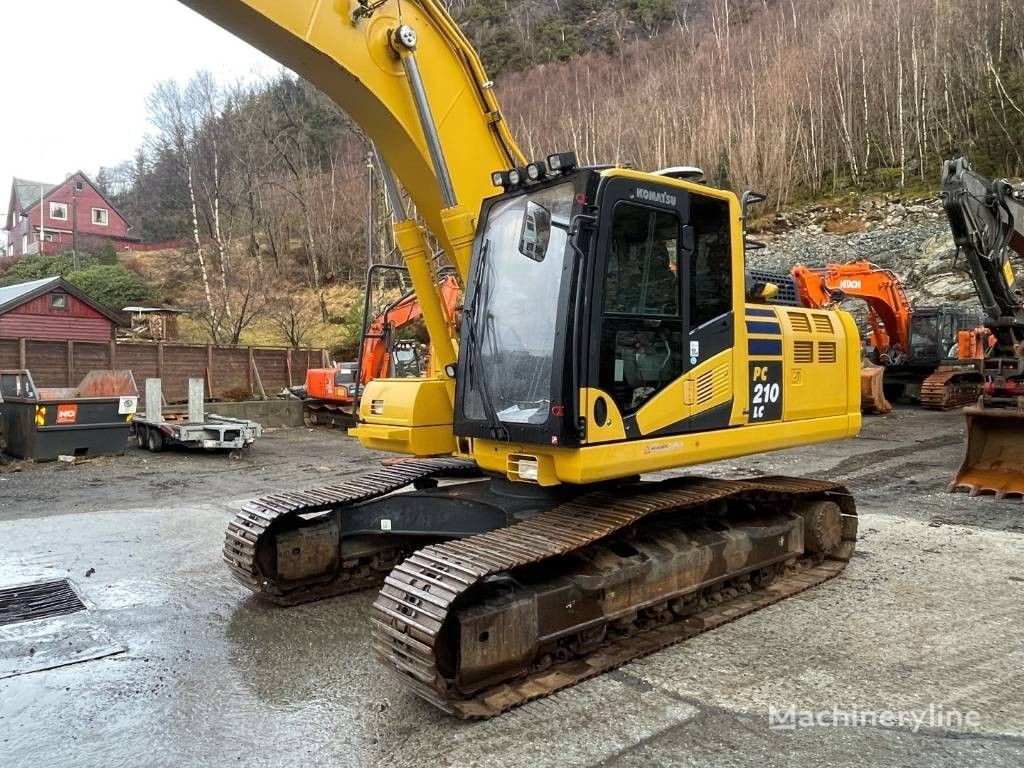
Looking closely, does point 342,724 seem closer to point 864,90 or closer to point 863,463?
point 863,463

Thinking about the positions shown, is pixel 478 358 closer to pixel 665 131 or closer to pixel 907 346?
pixel 907 346

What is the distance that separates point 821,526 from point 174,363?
15.4 m

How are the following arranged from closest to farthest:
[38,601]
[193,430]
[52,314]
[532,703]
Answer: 1. [532,703]
2. [38,601]
3. [193,430]
4. [52,314]

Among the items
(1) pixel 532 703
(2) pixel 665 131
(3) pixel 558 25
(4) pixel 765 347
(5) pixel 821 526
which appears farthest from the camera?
(3) pixel 558 25

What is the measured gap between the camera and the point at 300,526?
513 cm

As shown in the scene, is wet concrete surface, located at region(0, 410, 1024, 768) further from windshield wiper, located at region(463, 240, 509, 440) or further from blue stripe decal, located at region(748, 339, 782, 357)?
blue stripe decal, located at region(748, 339, 782, 357)

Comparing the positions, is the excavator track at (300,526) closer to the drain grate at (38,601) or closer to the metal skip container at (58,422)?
the drain grate at (38,601)

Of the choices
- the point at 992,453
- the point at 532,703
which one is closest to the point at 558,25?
the point at 992,453

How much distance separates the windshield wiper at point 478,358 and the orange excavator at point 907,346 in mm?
12345

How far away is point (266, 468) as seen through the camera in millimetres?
11852

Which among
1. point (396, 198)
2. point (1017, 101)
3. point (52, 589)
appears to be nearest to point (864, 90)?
point (1017, 101)

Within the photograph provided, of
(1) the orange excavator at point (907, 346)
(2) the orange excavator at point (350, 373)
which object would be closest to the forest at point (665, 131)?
(2) the orange excavator at point (350, 373)

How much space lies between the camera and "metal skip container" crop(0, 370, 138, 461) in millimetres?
11664

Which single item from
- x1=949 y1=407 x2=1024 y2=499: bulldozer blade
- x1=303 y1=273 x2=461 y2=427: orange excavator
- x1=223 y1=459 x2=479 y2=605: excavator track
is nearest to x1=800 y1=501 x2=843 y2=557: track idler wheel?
x1=223 y1=459 x2=479 y2=605: excavator track
